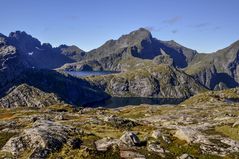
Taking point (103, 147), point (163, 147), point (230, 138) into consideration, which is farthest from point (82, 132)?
point (230, 138)

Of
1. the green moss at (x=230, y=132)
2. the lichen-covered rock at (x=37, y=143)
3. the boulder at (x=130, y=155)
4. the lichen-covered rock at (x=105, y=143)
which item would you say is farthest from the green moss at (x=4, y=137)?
the green moss at (x=230, y=132)

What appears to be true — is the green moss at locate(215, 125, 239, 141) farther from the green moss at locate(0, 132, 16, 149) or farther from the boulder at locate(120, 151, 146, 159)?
the green moss at locate(0, 132, 16, 149)

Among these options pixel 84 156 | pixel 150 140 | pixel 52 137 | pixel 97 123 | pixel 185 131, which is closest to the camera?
pixel 84 156

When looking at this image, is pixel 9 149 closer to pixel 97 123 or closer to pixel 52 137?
pixel 52 137

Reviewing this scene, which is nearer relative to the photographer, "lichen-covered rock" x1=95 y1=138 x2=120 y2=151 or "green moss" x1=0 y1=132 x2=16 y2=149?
"lichen-covered rock" x1=95 y1=138 x2=120 y2=151

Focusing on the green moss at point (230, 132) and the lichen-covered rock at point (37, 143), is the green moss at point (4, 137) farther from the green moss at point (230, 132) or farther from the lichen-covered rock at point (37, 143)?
the green moss at point (230, 132)

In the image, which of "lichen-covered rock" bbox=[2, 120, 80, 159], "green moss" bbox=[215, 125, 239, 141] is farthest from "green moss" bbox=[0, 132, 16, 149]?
"green moss" bbox=[215, 125, 239, 141]

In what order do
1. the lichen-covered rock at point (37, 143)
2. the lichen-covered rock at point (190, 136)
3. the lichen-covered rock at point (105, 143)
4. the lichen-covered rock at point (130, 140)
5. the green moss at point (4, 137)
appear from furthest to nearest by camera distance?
the lichen-covered rock at point (190, 136)
the lichen-covered rock at point (130, 140)
the green moss at point (4, 137)
the lichen-covered rock at point (105, 143)
the lichen-covered rock at point (37, 143)

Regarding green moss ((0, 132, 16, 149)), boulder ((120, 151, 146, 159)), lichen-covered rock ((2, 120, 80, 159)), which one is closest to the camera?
lichen-covered rock ((2, 120, 80, 159))

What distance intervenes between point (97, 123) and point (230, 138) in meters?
27.6

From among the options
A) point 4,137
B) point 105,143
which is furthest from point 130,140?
point 4,137

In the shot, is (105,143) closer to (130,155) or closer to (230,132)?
(130,155)

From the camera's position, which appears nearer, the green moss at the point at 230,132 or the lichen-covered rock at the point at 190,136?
the lichen-covered rock at the point at 190,136

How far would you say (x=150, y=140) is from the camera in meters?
54.2
